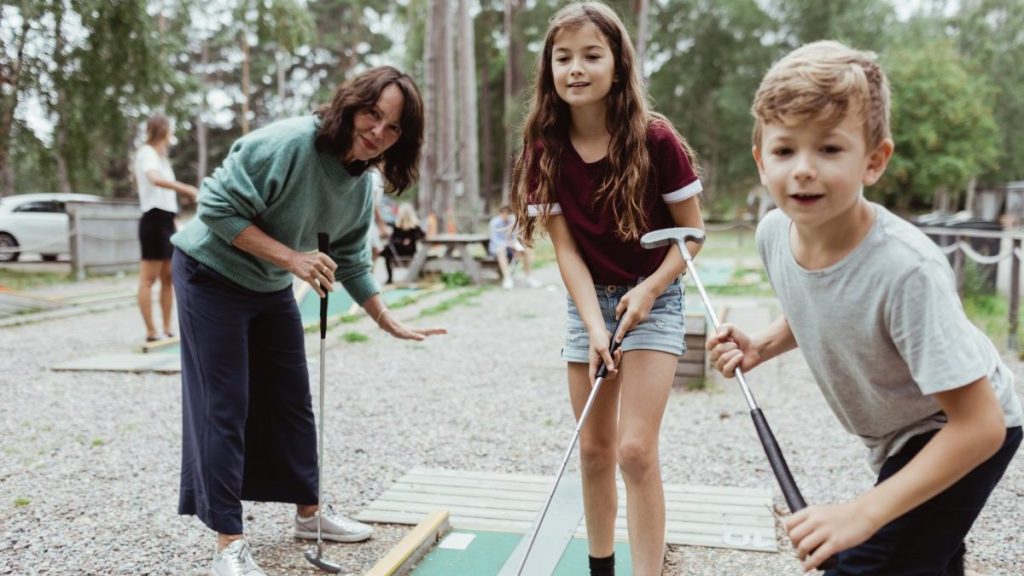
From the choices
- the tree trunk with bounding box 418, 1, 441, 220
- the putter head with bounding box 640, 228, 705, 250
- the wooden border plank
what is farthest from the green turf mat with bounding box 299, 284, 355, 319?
the putter head with bounding box 640, 228, 705, 250

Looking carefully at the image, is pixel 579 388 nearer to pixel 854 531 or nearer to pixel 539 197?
pixel 539 197

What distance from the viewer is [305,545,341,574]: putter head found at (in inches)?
114

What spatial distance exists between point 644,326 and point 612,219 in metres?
0.31

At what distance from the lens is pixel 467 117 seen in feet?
55.4

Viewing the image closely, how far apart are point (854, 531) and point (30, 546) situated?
2.99 meters

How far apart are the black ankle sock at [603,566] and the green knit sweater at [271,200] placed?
4.59 feet

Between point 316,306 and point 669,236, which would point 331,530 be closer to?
point 669,236

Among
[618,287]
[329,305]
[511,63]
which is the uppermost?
[511,63]

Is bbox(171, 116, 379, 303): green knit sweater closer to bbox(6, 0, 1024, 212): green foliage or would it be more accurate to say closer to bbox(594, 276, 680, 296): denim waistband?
bbox(594, 276, 680, 296): denim waistband

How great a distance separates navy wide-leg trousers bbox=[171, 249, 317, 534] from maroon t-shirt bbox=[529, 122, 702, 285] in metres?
1.08

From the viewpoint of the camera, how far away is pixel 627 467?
7.45 ft

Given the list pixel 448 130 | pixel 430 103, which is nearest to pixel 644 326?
pixel 448 130

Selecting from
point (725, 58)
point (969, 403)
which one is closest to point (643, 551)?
point (969, 403)

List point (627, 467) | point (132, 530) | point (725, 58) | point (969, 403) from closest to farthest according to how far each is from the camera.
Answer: point (969, 403) < point (627, 467) < point (132, 530) < point (725, 58)
